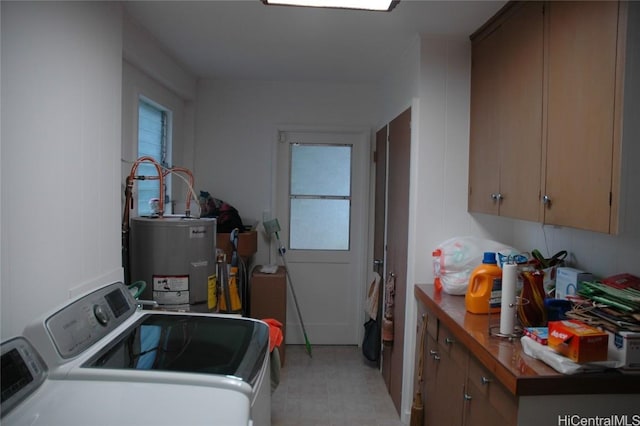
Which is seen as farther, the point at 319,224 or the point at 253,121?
the point at 319,224

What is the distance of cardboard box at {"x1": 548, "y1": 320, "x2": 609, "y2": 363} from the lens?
4.30ft

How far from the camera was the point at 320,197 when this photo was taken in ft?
13.1

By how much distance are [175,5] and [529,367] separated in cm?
232

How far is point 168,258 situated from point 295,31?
1.52 m

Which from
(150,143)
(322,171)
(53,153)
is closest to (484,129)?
(322,171)

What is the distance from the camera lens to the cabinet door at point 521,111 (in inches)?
73.7

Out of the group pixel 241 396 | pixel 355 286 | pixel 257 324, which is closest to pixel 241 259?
pixel 355 286

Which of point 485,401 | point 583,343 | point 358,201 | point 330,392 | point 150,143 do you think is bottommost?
point 330,392

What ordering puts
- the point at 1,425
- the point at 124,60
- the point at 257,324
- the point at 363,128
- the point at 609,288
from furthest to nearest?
the point at 363,128 < the point at 124,60 < the point at 257,324 < the point at 609,288 < the point at 1,425

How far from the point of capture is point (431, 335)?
2.31 metres

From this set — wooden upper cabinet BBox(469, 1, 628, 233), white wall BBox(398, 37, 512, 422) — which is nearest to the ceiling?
white wall BBox(398, 37, 512, 422)

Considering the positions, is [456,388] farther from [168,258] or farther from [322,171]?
[322,171]

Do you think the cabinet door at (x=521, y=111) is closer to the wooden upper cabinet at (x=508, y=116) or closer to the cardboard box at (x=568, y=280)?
the wooden upper cabinet at (x=508, y=116)

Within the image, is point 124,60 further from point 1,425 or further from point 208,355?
point 1,425
